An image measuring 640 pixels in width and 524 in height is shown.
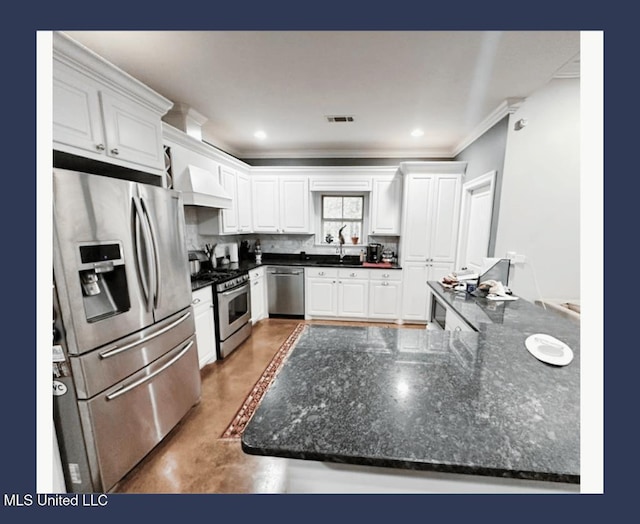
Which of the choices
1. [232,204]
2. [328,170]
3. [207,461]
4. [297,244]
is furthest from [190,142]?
[207,461]

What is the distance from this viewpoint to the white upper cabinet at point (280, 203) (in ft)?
12.0

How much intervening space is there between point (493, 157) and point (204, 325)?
3.27 m

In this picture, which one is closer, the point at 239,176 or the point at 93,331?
the point at 93,331

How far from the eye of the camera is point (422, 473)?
26.0 inches

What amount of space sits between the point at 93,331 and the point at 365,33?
2135mm

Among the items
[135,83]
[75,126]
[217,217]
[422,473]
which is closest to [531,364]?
[422,473]

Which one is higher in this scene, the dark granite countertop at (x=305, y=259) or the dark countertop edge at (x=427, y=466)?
the dark granite countertop at (x=305, y=259)

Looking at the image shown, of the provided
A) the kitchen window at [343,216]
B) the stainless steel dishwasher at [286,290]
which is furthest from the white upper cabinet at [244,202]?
the kitchen window at [343,216]

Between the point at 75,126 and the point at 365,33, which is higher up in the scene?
the point at 365,33

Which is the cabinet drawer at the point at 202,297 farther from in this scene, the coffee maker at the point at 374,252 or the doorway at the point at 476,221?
the doorway at the point at 476,221

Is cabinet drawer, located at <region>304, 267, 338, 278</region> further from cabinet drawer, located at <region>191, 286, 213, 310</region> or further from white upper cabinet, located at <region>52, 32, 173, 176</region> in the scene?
white upper cabinet, located at <region>52, 32, 173, 176</region>

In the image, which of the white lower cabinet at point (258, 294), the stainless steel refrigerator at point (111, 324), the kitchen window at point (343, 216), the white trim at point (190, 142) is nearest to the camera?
the stainless steel refrigerator at point (111, 324)

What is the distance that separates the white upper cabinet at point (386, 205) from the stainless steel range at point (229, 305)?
6.63ft

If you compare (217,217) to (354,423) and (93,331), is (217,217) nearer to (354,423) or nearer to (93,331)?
(93,331)
